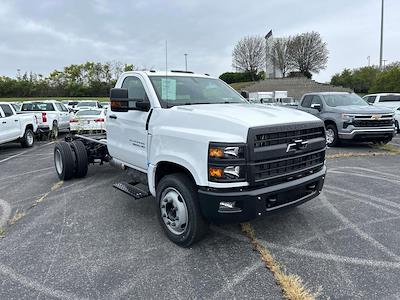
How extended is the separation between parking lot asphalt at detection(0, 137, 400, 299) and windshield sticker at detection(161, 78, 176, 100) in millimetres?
1780

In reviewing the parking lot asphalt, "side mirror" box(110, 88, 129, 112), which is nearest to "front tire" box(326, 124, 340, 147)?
the parking lot asphalt

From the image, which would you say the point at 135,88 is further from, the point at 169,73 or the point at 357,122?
the point at 357,122

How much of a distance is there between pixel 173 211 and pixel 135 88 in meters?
1.99

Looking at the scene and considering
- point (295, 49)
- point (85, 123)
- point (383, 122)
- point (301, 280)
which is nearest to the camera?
point (301, 280)

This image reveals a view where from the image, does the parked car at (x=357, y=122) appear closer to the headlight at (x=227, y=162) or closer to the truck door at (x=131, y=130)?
the truck door at (x=131, y=130)

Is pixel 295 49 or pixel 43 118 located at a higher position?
pixel 295 49

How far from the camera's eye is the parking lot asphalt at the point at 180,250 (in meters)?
3.22

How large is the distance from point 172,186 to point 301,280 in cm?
168

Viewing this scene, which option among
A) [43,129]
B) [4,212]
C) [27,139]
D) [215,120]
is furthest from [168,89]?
[43,129]

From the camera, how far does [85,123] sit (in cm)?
1276

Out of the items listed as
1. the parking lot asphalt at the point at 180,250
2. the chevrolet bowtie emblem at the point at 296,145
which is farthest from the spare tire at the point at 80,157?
the chevrolet bowtie emblem at the point at 296,145

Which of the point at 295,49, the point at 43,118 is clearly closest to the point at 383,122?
the point at 43,118

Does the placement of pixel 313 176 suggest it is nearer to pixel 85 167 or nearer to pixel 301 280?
pixel 301 280

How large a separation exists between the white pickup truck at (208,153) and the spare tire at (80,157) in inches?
96.4
